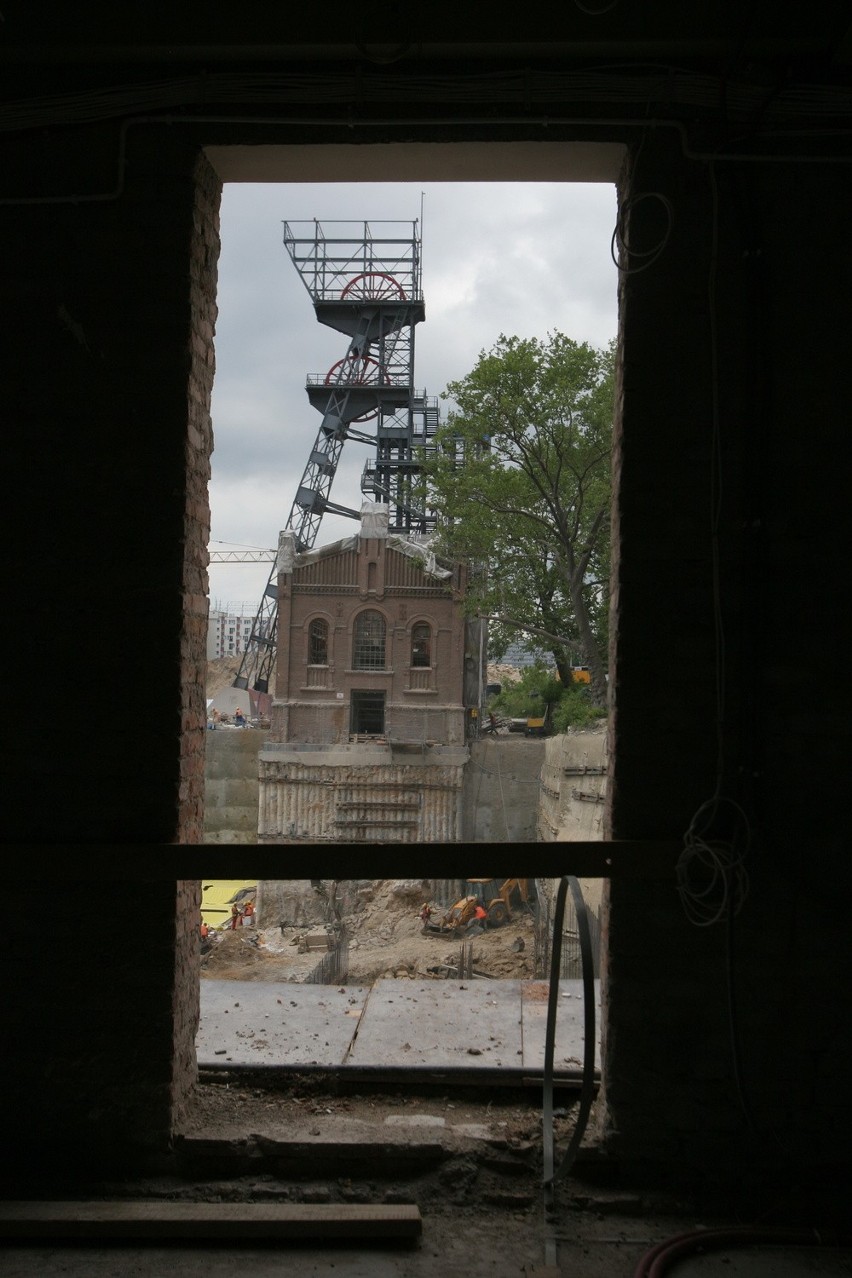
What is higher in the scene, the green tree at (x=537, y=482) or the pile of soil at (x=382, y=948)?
the green tree at (x=537, y=482)

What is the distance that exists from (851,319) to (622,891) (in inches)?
64.4

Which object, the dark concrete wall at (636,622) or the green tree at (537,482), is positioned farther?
the green tree at (537,482)

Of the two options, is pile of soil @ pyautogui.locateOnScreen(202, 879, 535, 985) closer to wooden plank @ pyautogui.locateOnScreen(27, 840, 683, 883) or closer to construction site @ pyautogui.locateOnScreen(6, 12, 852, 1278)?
construction site @ pyautogui.locateOnScreen(6, 12, 852, 1278)

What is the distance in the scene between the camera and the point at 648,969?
2393mm

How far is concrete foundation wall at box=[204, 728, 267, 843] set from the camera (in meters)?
22.9

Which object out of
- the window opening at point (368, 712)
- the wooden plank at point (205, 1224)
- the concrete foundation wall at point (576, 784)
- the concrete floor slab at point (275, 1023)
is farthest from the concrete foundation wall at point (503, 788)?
the wooden plank at point (205, 1224)

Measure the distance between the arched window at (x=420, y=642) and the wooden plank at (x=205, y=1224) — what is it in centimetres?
2136

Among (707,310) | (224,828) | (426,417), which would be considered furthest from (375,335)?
(707,310)

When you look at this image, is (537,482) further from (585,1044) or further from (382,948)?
(585,1044)

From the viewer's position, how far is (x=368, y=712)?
80.0 ft

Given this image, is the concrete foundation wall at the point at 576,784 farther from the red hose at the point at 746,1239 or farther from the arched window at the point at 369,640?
the red hose at the point at 746,1239

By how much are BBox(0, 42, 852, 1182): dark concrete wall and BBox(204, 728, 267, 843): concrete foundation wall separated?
20.8 meters

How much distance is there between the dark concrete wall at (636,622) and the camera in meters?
2.37

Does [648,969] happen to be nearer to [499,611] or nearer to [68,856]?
[68,856]
